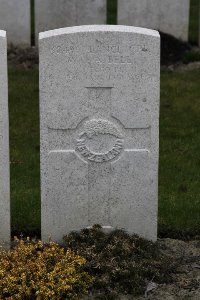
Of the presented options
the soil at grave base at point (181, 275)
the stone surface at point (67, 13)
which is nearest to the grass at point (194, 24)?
the stone surface at point (67, 13)

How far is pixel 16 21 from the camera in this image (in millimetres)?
11570

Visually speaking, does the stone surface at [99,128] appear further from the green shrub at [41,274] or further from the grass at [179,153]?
the grass at [179,153]

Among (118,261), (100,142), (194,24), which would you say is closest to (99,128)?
(100,142)

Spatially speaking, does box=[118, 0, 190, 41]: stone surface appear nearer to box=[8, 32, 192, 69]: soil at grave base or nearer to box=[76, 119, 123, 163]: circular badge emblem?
box=[8, 32, 192, 69]: soil at grave base

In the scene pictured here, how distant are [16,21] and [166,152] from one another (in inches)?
169

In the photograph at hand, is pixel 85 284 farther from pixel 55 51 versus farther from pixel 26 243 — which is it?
pixel 55 51

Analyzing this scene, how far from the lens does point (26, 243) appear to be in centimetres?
577

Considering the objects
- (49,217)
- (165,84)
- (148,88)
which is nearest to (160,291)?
(49,217)

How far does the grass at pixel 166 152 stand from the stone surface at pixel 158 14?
4.25 feet

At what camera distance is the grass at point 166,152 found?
6.51 m

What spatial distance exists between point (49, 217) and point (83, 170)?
42cm

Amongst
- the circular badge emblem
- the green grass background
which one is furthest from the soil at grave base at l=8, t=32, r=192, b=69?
the circular badge emblem

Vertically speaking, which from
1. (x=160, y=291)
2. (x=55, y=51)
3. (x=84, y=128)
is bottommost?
(x=160, y=291)

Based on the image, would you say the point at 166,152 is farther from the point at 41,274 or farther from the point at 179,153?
the point at 41,274
